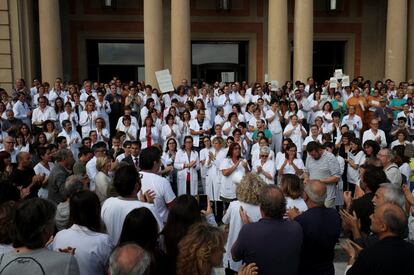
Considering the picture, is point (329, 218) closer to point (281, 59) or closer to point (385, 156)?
point (385, 156)

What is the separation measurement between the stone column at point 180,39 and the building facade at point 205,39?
0.04m

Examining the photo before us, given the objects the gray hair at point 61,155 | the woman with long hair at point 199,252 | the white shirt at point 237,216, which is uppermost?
the gray hair at point 61,155

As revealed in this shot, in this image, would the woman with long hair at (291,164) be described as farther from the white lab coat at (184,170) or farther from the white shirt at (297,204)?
the white shirt at (297,204)

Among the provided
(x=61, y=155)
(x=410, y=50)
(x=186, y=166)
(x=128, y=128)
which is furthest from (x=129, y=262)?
(x=410, y=50)

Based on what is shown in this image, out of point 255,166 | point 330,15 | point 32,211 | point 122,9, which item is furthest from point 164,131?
point 330,15

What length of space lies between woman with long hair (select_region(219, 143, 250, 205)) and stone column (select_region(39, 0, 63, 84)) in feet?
35.2

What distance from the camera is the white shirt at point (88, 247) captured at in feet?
11.1

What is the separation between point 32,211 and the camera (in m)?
2.93

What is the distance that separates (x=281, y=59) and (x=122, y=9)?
8.29 meters

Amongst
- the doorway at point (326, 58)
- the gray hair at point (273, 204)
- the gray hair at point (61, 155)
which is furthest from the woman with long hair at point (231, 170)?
the doorway at point (326, 58)

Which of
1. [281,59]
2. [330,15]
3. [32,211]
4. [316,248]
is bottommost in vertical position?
[316,248]

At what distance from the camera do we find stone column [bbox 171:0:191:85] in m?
16.6

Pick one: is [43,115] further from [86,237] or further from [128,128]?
[86,237]

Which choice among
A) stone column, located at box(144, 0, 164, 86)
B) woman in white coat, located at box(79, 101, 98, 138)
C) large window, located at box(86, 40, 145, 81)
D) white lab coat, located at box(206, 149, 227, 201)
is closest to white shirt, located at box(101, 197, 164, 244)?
white lab coat, located at box(206, 149, 227, 201)
